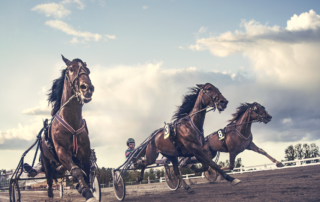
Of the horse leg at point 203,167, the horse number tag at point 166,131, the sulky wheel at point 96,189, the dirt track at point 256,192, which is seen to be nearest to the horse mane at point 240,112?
the horse leg at point 203,167

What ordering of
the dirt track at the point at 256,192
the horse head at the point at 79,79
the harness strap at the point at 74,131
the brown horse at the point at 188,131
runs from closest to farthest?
1. the horse head at the point at 79,79
2. the harness strap at the point at 74,131
3. the dirt track at the point at 256,192
4. the brown horse at the point at 188,131

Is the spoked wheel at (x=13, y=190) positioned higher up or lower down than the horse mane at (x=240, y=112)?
lower down

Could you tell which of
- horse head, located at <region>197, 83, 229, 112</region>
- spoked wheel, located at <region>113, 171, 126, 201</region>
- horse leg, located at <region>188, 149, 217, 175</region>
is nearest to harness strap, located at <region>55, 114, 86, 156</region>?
spoked wheel, located at <region>113, 171, 126, 201</region>

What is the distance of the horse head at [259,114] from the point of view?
1202 centimetres

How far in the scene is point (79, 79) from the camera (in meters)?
5.28

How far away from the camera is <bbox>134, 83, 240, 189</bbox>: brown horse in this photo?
26.6 feet

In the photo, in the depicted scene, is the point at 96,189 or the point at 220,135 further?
the point at 220,135

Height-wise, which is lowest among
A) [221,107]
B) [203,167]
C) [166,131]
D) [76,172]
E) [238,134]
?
[203,167]

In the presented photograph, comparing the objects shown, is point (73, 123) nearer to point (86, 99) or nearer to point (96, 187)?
point (86, 99)

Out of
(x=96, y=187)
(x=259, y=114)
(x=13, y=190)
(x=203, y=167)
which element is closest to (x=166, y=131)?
(x=203, y=167)

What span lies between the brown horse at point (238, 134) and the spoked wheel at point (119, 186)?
11.9 feet

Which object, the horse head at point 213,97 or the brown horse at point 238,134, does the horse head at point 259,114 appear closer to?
the brown horse at point 238,134

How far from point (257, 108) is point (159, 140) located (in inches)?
208

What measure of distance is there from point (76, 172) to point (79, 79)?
1.66m
